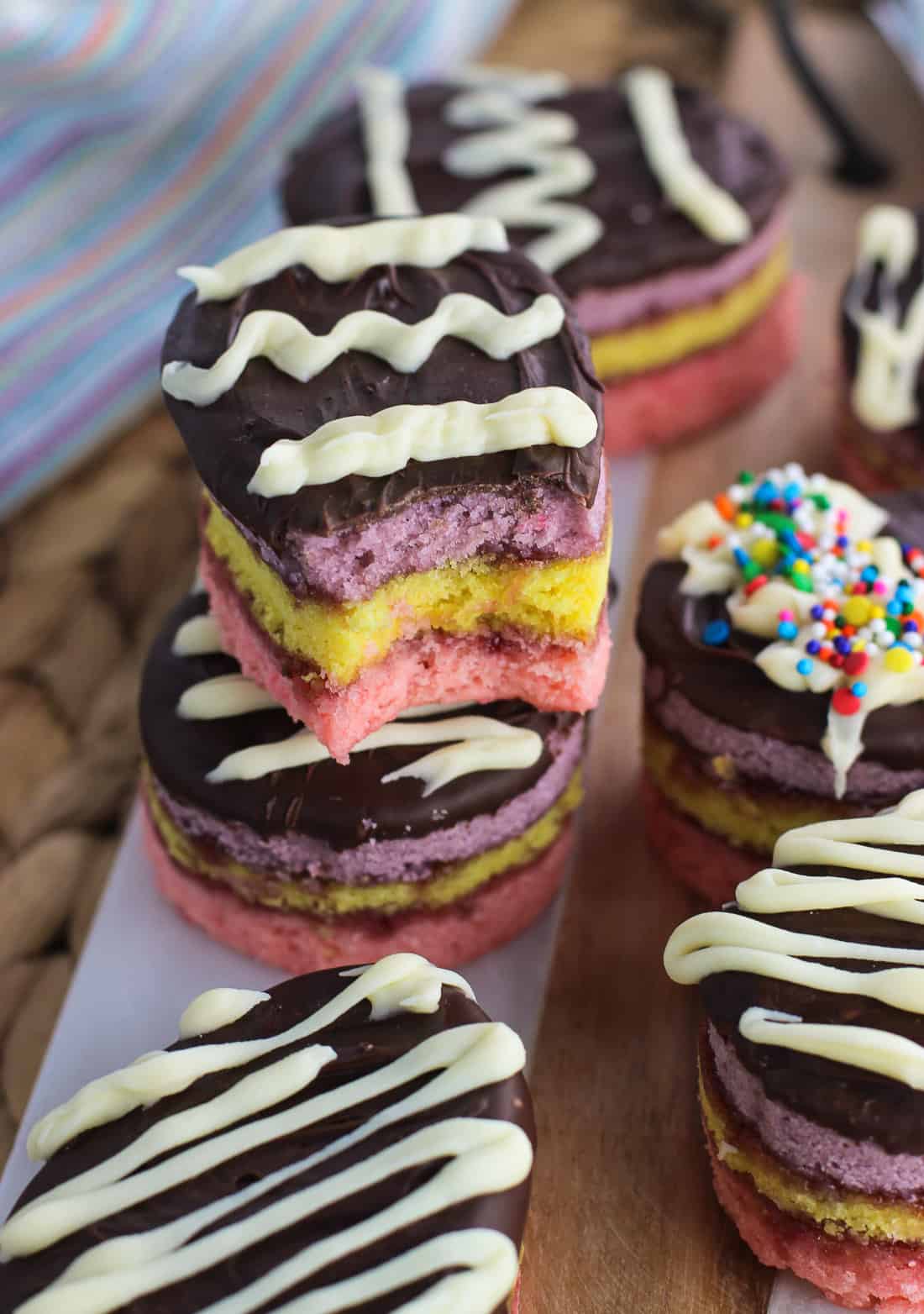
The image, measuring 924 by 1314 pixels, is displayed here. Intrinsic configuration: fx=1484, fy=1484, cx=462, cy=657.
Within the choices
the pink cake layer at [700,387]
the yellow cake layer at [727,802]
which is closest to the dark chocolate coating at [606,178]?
the pink cake layer at [700,387]

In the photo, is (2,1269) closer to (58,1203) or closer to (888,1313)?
(58,1203)

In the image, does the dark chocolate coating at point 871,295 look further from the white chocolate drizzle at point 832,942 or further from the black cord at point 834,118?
the white chocolate drizzle at point 832,942

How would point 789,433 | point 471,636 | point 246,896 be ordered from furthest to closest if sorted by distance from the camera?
point 789,433, point 246,896, point 471,636

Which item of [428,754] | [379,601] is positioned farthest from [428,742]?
[379,601]

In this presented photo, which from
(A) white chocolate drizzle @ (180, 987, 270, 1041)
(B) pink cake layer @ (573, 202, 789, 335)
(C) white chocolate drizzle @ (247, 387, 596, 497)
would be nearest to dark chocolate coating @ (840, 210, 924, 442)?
(B) pink cake layer @ (573, 202, 789, 335)

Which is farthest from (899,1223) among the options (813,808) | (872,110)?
→ (872,110)

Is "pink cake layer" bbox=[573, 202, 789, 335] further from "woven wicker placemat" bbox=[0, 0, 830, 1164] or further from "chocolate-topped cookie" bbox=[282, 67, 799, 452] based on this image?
"woven wicker placemat" bbox=[0, 0, 830, 1164]

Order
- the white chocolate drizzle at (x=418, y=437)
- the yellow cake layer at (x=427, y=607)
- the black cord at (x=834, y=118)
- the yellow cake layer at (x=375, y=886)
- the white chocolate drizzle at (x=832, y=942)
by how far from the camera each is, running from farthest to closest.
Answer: the black cord at (x=834, y=118) < the yellow cake layer at (x=375, y=886) < the yellow cake layer at (x=427, y=607) < the white chocolate drizzle at (x=418, y=437) < the white chocolate drizzle at (x=832, y=942)
